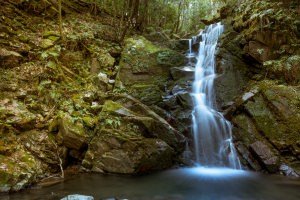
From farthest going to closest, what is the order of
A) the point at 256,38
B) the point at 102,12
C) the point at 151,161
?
the point at 102,12 → the point at 256,38 → the point at 151,161

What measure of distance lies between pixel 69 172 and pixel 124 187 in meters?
1.54

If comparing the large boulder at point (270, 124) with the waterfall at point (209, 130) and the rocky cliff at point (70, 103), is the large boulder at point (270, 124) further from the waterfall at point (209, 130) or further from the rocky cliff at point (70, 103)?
the rocky cliff at point (70, 103)

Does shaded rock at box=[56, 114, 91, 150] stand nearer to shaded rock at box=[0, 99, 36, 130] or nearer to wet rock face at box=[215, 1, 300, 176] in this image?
shaded rock at box=[0, 99, 36, 130]

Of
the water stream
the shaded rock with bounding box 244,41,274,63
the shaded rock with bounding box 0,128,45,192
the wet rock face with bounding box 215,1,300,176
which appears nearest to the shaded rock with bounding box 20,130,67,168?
the shaded rock with bounding box 0,128,45,192

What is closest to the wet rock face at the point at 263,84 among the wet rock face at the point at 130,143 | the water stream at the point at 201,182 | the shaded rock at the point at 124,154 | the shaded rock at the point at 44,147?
the water stream at the point at 201,182

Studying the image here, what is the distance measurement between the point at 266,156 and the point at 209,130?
1784mm

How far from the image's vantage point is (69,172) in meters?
6.64

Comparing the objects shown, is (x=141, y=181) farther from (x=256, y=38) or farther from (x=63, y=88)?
(x=256, y=38)

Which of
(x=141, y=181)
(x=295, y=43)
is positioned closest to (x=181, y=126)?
(x=141, y=181)

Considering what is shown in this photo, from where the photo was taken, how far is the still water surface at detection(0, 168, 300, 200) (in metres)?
5.50

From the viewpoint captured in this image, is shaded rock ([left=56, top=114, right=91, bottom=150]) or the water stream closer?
the water stream

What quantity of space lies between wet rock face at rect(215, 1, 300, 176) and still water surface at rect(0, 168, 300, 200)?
2.96 feet

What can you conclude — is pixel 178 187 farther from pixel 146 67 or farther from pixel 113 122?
pixel 146 67

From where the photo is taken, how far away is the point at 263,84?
9391 mm
